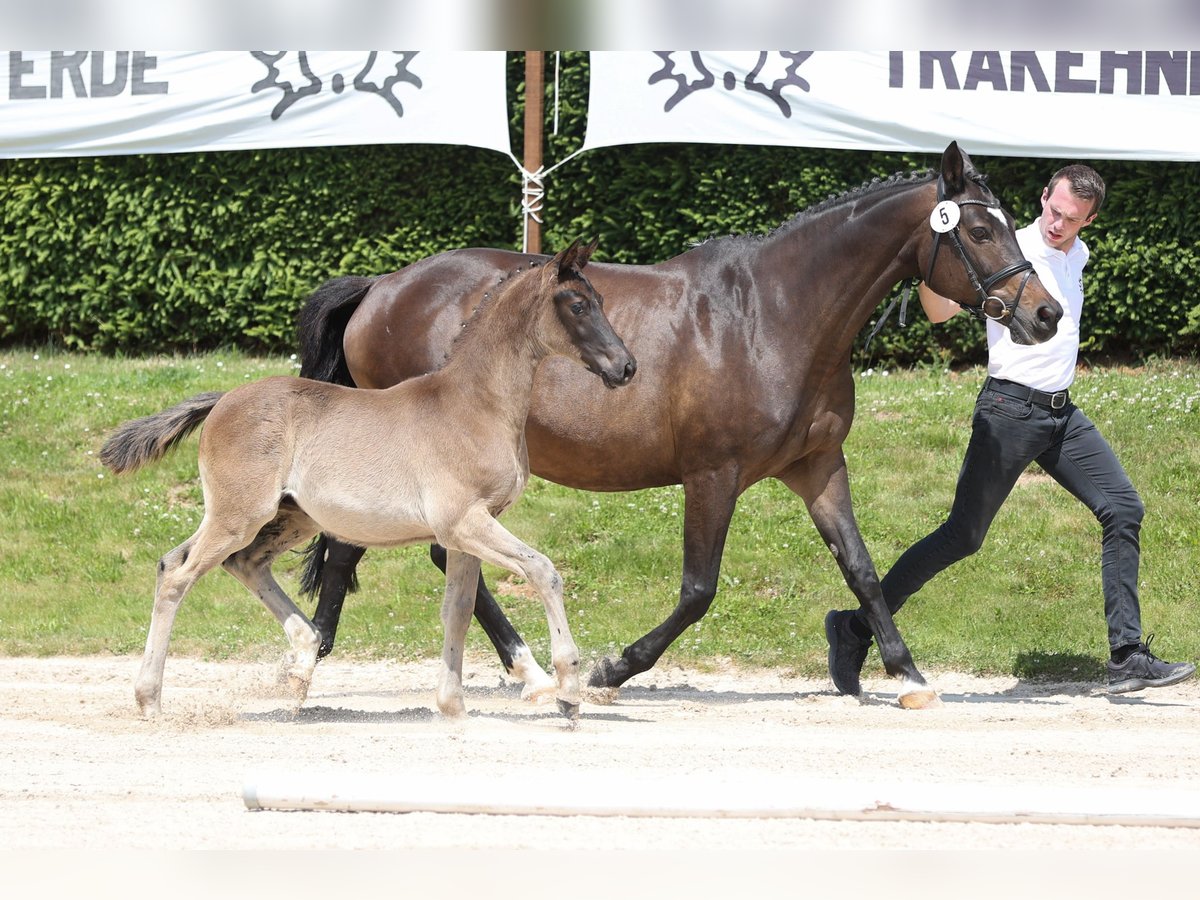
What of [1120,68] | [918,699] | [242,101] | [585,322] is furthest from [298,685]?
[1120,68]

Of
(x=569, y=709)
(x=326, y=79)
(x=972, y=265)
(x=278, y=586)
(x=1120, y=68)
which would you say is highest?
(x=1120, y=68)

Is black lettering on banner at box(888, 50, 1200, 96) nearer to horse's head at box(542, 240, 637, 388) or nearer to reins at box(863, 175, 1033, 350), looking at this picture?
reins at box(863, 175, 1033, 350)

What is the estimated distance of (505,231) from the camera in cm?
1124

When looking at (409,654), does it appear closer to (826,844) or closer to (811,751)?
(811,751)

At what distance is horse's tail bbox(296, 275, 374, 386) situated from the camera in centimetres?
669

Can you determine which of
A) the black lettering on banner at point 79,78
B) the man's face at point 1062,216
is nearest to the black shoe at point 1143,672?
the man's face at point 1062,216

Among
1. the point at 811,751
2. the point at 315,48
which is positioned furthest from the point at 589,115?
the point at 315,48

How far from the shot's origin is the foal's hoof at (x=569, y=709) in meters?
4.97

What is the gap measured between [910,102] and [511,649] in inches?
230

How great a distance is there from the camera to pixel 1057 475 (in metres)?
5.89

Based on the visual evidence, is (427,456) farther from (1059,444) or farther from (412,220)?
(412,220)

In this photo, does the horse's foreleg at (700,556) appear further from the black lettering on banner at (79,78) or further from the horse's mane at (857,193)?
the black lettering on banner at (79,78)

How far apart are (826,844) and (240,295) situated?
9004mm

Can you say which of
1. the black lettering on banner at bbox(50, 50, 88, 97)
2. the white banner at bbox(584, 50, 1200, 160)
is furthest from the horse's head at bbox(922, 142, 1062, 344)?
the black lettering on banner at bbox(50, 50, 88, 97)
